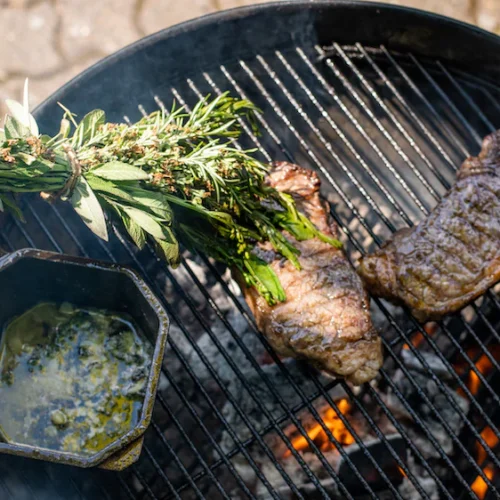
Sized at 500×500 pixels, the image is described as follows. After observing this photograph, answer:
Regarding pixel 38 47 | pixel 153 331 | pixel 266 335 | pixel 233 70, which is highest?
pixel 38 47

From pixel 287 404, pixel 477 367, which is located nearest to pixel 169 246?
pixel 287 404

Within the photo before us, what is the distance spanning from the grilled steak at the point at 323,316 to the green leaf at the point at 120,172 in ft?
2.43

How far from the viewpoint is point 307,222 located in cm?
268

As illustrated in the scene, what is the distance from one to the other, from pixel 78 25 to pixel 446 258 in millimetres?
3156

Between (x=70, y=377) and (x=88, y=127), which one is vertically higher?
(x=88, y=127)

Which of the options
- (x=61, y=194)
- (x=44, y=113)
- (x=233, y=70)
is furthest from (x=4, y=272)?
(x=233, y=70)

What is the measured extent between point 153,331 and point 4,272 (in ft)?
2.00

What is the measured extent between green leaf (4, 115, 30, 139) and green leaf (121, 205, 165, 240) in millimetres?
425

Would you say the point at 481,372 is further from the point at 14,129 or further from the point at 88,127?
the point at 14,129

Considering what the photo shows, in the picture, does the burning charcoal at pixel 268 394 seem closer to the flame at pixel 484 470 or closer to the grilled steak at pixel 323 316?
the grilled steak at pixel 323 316

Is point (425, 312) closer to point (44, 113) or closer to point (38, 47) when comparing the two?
point (44, 113)

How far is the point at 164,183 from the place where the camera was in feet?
7.50

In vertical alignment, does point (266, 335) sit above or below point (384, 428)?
above

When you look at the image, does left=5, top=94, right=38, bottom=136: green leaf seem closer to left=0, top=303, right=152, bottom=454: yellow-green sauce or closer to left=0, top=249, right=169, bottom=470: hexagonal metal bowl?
left=0, top=249, right=169, bottom=470: hexagonal metal bowl
